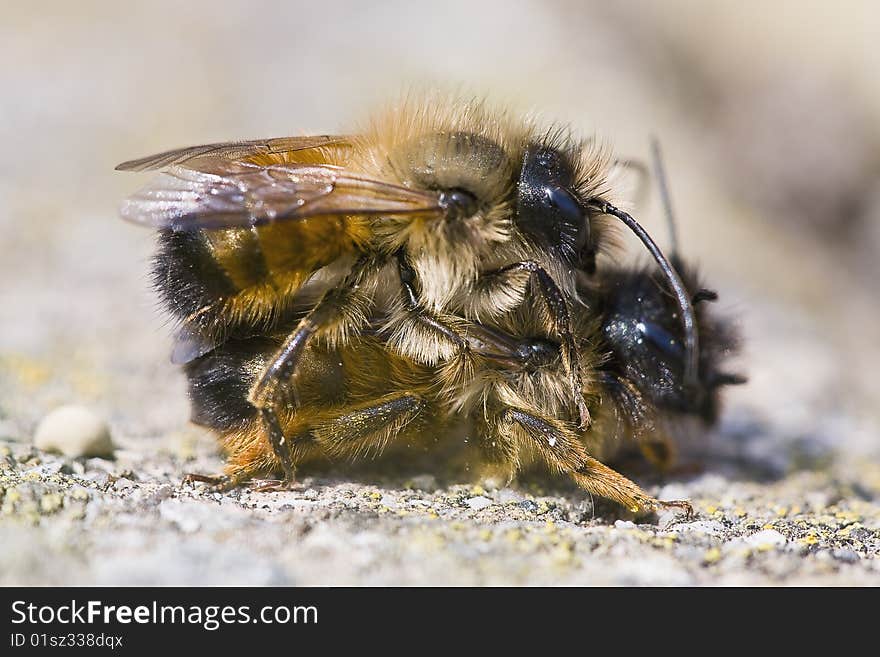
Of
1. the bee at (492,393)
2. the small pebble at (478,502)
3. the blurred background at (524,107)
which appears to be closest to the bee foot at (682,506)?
the bee at (492,393)

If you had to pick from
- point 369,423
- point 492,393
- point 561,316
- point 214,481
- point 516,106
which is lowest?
point 214,481

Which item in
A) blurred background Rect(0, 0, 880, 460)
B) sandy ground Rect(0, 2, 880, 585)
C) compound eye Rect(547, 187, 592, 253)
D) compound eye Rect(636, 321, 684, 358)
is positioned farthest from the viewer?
blurred background Rect(0, 0, 880, 460)

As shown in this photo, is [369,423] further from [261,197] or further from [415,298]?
[261,197]

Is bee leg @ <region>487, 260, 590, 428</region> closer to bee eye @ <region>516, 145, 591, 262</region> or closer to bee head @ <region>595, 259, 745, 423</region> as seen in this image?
bee eye @ <region>516, 145, 591, 262</region>

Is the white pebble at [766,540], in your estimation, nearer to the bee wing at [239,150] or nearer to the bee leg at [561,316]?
the bee leg at [561,316]

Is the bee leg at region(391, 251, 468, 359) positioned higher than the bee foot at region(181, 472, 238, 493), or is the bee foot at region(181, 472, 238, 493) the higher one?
the bee leg at region(391, 251, 468, 359)

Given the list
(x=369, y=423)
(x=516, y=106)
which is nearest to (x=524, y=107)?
(x=516, y=106)

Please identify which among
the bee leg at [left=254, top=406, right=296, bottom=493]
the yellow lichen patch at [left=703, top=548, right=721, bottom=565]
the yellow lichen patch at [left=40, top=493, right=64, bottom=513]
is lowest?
the yellow lichen patch at [left=703, top=548, right=721, bottom=565]

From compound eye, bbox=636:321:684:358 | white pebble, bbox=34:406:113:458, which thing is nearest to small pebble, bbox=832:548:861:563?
compound eye, bbox=636:321:684:358
